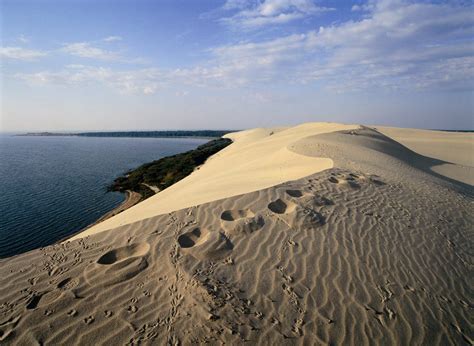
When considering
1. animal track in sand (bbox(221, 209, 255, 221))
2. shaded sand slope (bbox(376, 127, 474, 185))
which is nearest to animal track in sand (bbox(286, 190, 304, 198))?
animal track in sand (bbox(221, 209, 255, 221))

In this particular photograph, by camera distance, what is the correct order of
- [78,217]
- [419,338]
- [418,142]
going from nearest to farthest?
[419,338]
[78,217]
[418,142]

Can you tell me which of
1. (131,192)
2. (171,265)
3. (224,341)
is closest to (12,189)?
(131,192)

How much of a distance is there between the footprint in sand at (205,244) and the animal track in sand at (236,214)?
677 millimetres

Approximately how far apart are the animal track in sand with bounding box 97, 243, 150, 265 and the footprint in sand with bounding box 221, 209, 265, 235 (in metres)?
1.56

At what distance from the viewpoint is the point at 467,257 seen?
556 centimetres

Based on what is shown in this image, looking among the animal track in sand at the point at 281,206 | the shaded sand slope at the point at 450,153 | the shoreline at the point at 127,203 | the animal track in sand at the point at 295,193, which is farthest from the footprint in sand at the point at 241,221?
the shaded sand slope at the point at 450,153

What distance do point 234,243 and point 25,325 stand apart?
3.10 m

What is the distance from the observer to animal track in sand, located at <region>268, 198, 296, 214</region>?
6359 mm

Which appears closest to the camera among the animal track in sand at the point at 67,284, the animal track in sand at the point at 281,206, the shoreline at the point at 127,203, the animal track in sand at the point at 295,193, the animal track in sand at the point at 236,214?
the animal track in sand at the point at 67,284

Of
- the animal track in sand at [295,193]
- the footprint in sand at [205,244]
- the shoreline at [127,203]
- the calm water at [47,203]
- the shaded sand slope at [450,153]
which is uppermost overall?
the animal track in sand at [295,193]

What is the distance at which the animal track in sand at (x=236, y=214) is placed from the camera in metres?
A: 6.09

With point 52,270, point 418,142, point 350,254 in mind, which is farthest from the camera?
point 418,142

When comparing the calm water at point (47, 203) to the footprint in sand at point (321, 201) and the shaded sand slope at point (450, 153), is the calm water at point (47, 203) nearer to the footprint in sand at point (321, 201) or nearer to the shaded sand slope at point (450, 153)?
the footprint in sand at point (321, 201)

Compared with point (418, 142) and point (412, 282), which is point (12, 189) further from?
point (418, 142)
